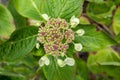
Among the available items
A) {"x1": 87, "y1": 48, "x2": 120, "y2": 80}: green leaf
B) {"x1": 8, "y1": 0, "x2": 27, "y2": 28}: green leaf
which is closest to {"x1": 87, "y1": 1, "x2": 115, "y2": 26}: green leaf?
{"x1": 87, "y1": 48, "x2": 120, "y2": 80}: green leaf

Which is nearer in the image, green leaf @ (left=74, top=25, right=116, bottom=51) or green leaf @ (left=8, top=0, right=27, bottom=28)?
green leaf @ (left=74, top=25, right=116, bottom=51)

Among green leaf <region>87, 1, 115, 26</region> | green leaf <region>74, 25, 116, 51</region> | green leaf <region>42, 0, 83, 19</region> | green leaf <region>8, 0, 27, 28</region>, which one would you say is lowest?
green leaf <region>87, 1, 115, 26</region>

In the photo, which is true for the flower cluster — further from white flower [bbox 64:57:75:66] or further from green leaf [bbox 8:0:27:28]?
green leaf [bbox 8:0:27:28]

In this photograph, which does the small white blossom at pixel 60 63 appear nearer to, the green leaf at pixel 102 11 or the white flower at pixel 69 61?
the white flower at pixel 69 61

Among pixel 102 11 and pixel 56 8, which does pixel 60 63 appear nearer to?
pixel 56 8

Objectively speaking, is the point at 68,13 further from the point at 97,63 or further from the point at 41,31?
the point at 97,63

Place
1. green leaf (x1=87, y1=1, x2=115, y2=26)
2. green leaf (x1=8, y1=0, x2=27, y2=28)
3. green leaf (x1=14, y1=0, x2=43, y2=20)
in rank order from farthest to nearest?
green leaf (x1=87, y1=1, x2=115, y2=26)
green leaf (x1=8, y1=0, x2=27, y2=28)
green leaf (x1=14, y1=0, x2=43, y2=20)

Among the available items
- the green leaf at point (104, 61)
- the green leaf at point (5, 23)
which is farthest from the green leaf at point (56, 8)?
the green leaf at point (104, 61)
